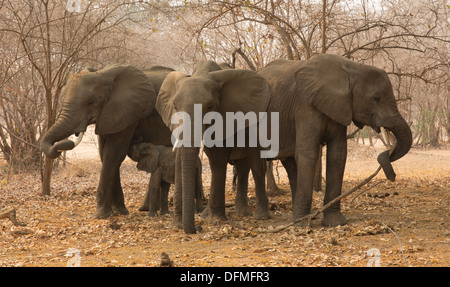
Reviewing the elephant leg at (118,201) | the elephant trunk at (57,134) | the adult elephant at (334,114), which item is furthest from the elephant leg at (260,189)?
the elephant trunk at (57,134)

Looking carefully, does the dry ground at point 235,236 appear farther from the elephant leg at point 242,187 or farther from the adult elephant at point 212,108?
the adult elephant at point 212,108

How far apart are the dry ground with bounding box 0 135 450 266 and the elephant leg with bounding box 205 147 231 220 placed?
8.5 inches

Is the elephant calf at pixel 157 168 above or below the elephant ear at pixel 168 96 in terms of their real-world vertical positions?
below

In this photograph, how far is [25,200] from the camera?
1142 centimetres

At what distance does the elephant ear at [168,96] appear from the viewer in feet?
26.2

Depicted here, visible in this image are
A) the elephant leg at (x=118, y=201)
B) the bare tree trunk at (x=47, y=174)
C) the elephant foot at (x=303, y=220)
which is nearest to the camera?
the elephant foot at (x=303, y=220)

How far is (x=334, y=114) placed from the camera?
8008 millimetres

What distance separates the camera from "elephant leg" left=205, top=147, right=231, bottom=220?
8453 mm

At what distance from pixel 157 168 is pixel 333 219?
2.76 meters

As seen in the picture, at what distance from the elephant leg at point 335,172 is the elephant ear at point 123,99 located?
121 inches

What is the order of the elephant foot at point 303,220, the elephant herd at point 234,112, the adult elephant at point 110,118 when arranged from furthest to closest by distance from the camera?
1. the adult elephant at point 110,118
2. the elephant foot at point 303,220
3. the elephant herd at point 234,112

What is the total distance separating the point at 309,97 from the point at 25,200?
6.26 meters

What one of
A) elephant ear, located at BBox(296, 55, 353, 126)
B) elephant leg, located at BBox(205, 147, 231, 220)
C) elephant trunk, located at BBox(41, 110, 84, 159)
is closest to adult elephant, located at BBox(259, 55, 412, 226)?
elephant ear, located at BBox(296, 55, 353, 126)
